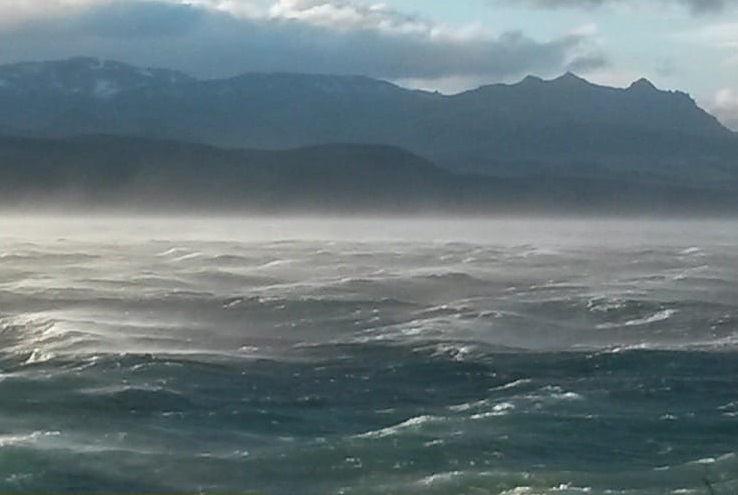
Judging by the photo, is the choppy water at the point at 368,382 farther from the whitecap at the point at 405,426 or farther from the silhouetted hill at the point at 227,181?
the silhouetted hill at the point at 227,181

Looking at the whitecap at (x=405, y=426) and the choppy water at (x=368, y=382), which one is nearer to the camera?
the choppy water at (x=368, y=382)

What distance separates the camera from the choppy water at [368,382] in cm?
1894

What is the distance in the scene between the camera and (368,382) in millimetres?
27000

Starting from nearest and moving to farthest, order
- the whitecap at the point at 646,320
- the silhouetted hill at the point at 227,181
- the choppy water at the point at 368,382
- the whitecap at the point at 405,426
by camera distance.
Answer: the choppy water at the point at 368,382
the whitecap at the point at 405,426
the whitecap at the point at 646,320
the silhouetted hill at the point at 227,181

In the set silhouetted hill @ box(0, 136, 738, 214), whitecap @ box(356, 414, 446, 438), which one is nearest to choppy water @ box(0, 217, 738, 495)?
whitecap @ box(356, 414, 446, 438)

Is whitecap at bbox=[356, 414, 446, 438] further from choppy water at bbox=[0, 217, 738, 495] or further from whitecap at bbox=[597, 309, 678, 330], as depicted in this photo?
whitecap at bbox=[597, 309, 678, 330]

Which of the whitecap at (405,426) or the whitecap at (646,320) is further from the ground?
the whitecap at (405,426)

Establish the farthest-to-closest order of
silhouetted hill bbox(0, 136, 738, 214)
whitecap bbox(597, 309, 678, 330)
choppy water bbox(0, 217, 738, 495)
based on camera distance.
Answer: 1. silhouetted hill bbox(0, 136, 738, 214)
2. whitecap bbox(597, 309, 678, 330)
3. choppy water bbox(0, 217, 738, 495)

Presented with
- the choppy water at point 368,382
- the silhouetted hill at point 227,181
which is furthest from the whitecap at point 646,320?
the silhouetted hill at point 227,181

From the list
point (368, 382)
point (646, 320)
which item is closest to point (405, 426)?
point (368, 382)

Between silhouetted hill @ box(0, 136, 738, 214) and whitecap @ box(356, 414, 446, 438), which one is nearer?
whitecap @ box(356, 414, 446, 438)

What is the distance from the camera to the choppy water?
62.1 feet

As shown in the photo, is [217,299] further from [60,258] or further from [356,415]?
[60,258]

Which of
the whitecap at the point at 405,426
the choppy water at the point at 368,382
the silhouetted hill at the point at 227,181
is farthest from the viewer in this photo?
the silhouetted hill at the point at 227,181
